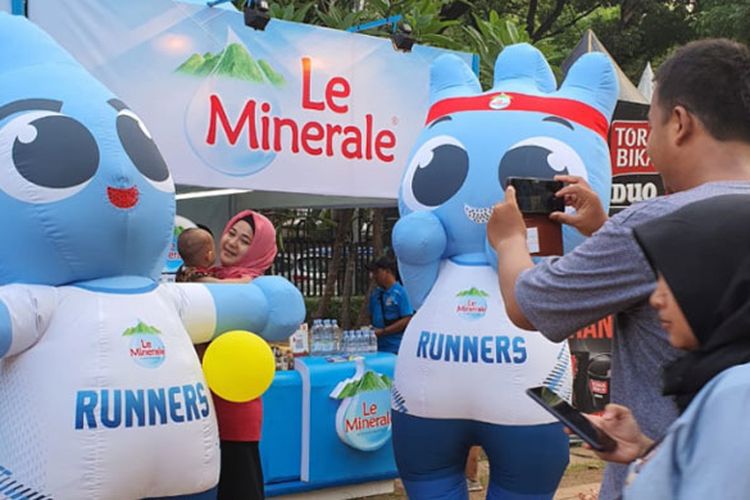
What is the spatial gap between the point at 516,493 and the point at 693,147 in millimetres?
2289

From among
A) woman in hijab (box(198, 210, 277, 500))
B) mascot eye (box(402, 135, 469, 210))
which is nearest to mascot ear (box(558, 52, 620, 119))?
mascot eye (box(402, 135, 469, 210))

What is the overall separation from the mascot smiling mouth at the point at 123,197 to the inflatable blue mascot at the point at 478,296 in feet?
4.18

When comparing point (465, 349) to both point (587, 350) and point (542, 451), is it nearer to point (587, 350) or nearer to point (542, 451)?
point (542, 451)

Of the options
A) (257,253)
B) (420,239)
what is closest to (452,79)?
(420,239)

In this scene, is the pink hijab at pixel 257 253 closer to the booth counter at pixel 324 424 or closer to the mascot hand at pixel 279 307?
the mascot hand at pixel 279 307

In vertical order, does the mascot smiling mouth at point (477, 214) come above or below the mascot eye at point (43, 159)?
below

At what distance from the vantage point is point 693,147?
64.7 inches

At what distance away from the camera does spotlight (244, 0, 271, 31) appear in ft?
16.0

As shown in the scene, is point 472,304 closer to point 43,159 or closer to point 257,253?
point 257,253

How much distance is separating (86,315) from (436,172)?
1.69 metres

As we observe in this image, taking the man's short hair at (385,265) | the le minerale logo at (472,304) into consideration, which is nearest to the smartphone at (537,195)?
the le minerale logo at (472,304)

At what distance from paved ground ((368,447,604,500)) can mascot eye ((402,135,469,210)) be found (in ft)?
8.13

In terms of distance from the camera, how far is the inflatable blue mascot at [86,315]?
2684 mm

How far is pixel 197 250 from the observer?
4.13 m
